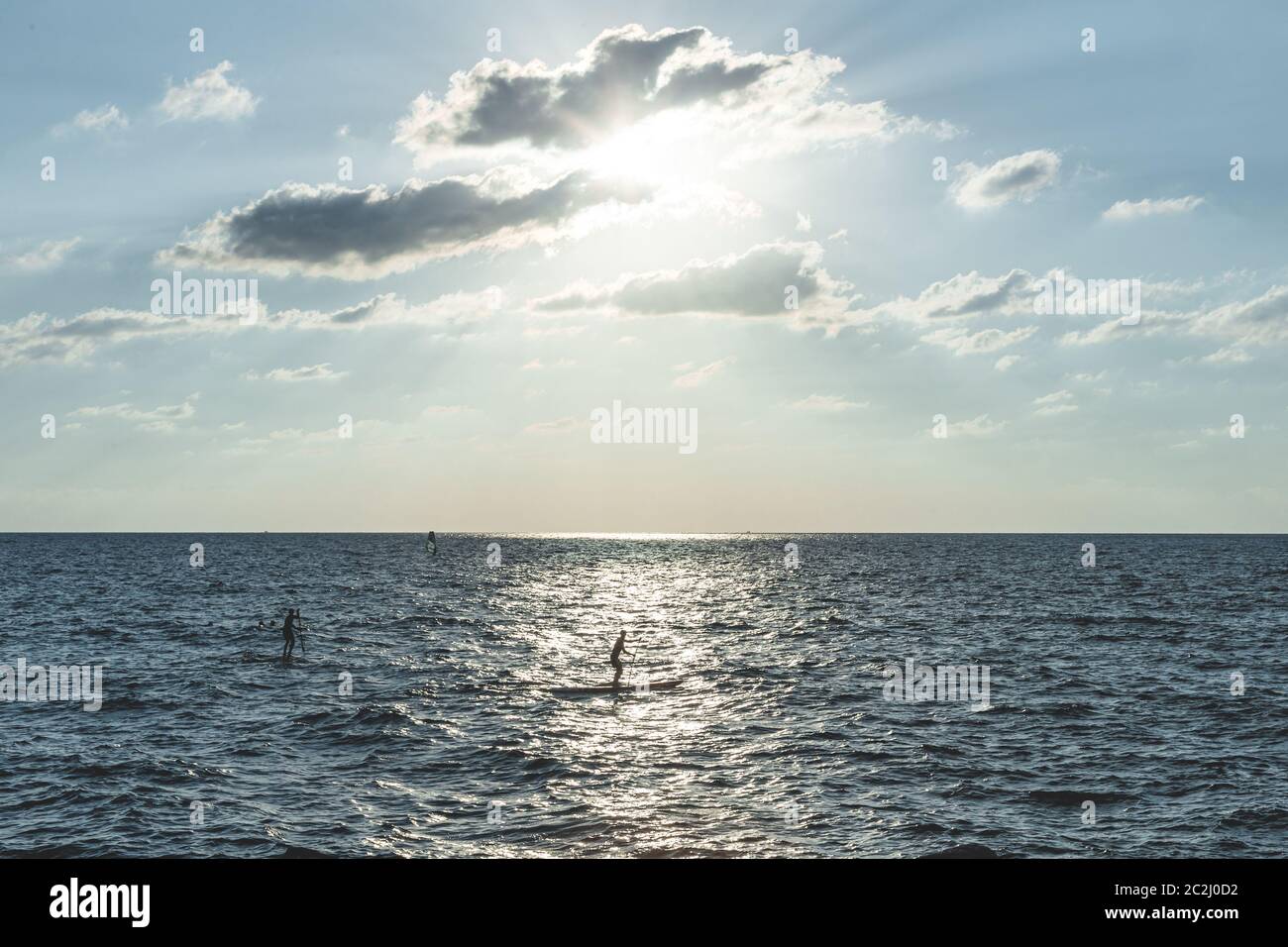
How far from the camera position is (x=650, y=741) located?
95.9 ft

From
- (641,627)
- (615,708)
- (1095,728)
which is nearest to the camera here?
(1095,728)

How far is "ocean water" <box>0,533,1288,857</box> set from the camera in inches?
822

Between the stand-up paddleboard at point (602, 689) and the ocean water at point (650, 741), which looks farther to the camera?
the stand-up paddleboard at point (602, 689)

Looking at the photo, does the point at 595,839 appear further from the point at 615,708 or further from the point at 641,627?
the point at 641,627

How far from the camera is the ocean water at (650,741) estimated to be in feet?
68.5

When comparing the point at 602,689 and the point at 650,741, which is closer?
the point at 650,741

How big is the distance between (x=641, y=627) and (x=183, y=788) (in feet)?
132

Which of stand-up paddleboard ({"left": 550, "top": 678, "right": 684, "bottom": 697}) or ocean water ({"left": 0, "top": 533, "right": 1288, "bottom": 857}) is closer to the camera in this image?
ocean water ({"left": 0, "top": 533, "right": 1288, "bottom": 857})
